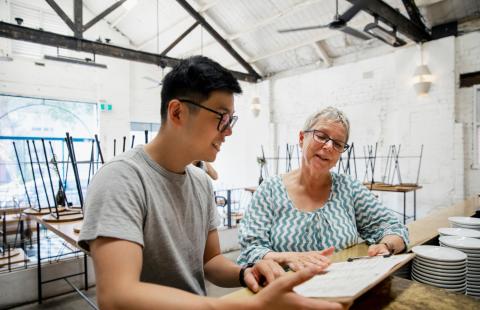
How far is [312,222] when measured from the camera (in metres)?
1.47

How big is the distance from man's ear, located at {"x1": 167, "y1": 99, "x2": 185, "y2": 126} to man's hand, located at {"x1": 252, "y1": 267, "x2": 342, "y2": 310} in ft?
1.97

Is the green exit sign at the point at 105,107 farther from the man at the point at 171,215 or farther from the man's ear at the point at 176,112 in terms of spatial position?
the man's ear at the point at 176,112

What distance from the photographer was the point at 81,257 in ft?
11.7

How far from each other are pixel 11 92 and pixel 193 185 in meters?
8.46

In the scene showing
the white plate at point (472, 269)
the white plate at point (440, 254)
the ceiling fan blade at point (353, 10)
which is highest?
the ceiling fan blade at point (353, 10)

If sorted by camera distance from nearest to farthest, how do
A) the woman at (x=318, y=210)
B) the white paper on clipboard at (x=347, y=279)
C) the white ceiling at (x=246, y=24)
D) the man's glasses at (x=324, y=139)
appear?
the white paper on clipboard at (x=347, y=279) → the woman at (x=318, y=210) → the man's glasses at (x=324, y=139) → the white ceiling at (x=246, y=24)

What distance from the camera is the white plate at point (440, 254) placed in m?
1.22

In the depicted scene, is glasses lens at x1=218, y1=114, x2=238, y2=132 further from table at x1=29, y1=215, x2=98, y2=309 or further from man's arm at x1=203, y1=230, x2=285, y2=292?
table at x1=29, y1=215, x2=98, y2=309

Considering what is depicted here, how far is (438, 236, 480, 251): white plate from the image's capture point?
4.46 feet

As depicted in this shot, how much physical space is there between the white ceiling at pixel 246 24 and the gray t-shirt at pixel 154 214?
6125 mm

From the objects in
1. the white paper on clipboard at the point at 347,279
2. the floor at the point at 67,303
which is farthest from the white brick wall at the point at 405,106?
the white paper on clipboard at the point at 347,279

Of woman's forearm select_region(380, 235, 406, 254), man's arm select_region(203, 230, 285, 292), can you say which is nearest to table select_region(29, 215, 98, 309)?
man's arm select_region(203, 230, 285, 292)

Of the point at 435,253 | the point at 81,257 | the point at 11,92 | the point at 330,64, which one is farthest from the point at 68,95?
the point at 435,253

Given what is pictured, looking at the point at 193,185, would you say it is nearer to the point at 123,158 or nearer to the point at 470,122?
the point at 123,158
